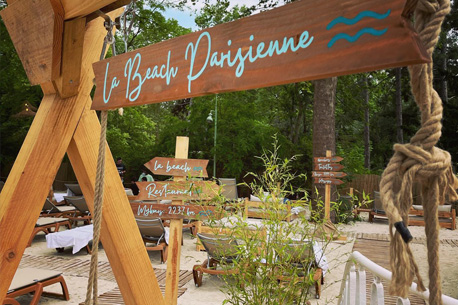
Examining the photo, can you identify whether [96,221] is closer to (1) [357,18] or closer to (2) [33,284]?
(1) [357,18]

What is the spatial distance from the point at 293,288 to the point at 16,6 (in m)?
2.14

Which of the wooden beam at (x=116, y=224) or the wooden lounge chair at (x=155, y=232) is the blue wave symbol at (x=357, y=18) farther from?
the wooden lounge chair at (x=155, y=232)

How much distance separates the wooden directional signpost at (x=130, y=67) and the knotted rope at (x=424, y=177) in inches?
3.4

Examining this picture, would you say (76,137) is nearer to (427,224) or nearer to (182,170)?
(427,224)

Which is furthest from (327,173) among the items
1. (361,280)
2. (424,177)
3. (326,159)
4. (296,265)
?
(424,177)

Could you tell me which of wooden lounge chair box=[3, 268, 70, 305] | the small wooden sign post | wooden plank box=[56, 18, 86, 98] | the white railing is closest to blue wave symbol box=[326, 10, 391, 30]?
the white railing

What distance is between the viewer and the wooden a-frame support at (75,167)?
5.73ft

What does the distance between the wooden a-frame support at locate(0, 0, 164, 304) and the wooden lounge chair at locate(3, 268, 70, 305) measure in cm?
313

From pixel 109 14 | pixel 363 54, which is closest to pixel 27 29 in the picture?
pixel 109 14

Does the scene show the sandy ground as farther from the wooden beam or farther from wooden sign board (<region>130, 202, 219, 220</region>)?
the wooden beam

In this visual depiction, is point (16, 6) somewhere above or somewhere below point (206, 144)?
below

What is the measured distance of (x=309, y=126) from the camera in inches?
859

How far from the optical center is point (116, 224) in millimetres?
1919

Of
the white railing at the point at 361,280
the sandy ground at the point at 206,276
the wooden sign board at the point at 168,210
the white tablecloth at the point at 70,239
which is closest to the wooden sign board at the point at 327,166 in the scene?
the sandy ground at the point at 206,276
